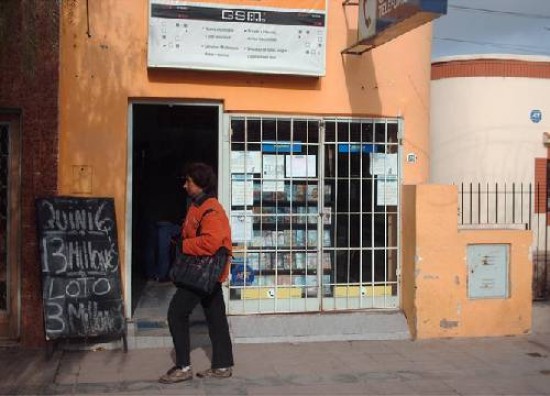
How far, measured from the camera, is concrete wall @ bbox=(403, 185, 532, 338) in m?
7.24

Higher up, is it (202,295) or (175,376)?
(202,295)

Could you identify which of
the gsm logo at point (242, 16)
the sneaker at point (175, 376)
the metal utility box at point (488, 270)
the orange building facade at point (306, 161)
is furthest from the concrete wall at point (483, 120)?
the sneaker at point (175, 376)

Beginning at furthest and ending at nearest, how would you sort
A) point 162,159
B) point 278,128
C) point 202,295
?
1. point 162,159
2. point 278,128
3. point 202,295

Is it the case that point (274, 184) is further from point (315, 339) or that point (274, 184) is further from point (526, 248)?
point (526, 248)

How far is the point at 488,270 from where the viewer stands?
7.46 m

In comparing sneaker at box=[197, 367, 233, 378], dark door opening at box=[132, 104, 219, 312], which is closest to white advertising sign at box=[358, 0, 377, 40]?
sneaker at box=[197, 367, 233, 378]

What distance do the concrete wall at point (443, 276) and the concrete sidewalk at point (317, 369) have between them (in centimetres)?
20

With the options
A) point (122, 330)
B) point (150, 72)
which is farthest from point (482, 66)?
point (122, 330)

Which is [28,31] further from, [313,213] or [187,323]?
[313,213]

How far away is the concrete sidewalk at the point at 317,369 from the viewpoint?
18.3ft

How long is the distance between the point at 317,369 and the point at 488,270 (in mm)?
2531

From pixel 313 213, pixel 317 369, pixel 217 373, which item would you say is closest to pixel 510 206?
pixel 313 213

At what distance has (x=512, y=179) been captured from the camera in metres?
12.8

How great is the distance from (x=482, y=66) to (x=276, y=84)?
6.88 meters
